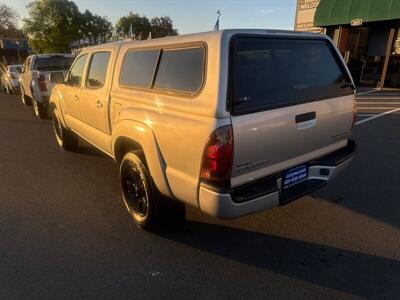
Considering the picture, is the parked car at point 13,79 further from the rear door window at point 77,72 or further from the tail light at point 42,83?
the rear door window at point 77,72

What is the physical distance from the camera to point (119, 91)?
3.47 meters

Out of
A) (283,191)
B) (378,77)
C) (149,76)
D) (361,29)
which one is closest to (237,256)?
(283,191)

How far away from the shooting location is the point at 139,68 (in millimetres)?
3258

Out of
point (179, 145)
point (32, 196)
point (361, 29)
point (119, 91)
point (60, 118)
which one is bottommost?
point (32, 196)

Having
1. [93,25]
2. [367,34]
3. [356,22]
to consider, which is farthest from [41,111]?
[93,25]

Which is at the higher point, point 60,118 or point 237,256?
point 60,118

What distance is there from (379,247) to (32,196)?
416cm

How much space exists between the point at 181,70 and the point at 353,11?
16405 millimetres

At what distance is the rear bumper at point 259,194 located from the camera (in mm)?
2352

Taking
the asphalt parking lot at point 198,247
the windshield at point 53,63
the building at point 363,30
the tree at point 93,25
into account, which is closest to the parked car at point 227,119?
the asphalt parking lot at point 198,247

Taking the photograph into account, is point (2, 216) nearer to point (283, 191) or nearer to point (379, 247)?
point (283, 191)

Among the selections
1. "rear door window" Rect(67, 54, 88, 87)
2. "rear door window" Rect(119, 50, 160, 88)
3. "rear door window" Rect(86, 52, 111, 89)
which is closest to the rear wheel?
"rear door window" Rect(67, 54, 88, 87)

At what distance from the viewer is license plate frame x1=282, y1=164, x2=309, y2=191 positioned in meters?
2.72

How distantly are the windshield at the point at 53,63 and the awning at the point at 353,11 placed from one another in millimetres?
13777
